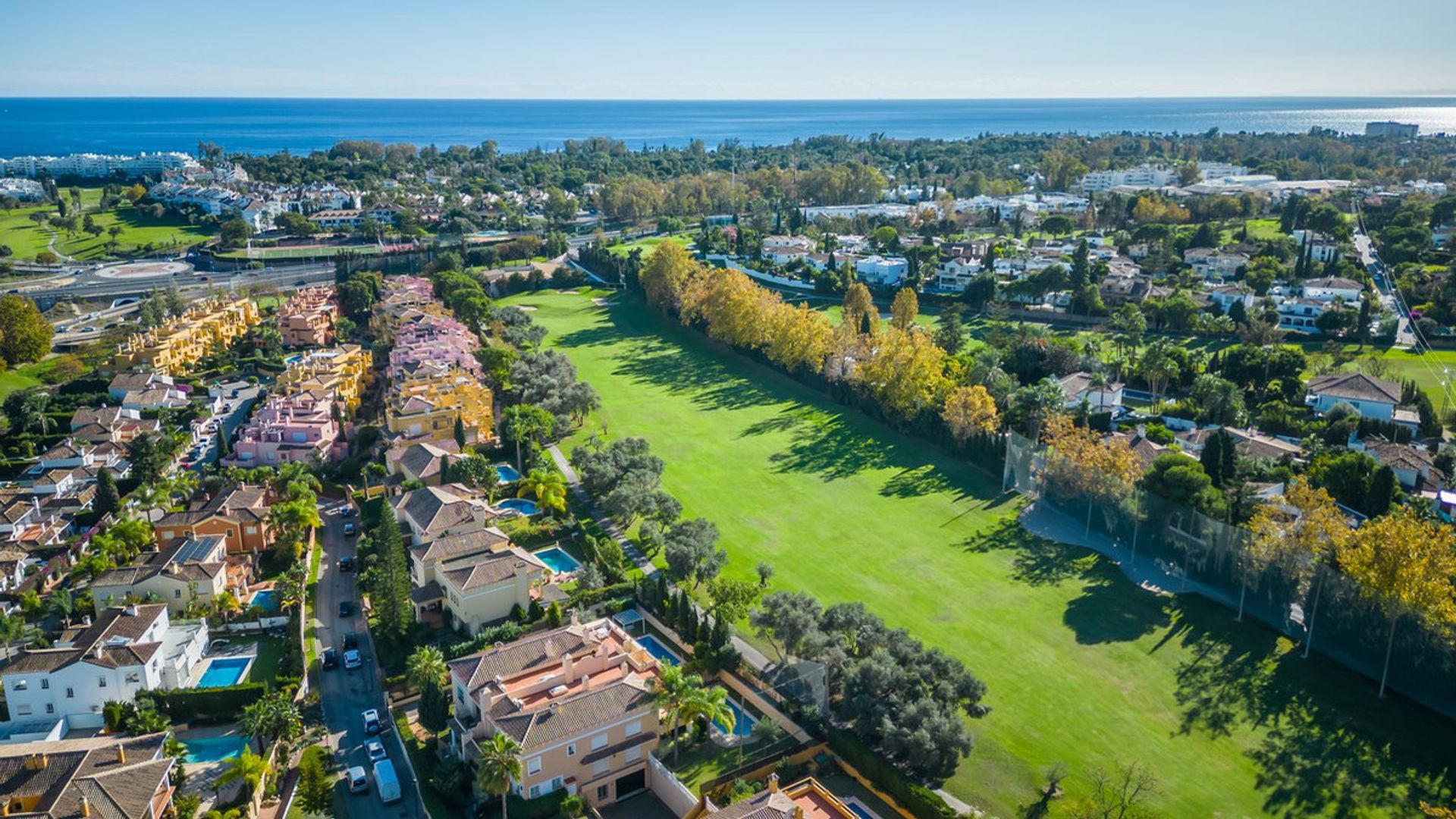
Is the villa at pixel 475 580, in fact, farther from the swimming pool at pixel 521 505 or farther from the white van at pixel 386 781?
the white van at pixel 386 781

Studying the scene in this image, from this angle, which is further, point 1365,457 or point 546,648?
point 1365,457

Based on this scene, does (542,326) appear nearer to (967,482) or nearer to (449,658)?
(967,482)

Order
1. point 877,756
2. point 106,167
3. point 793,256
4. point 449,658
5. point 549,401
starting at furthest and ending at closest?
point 106,167, point 793,256, point 549,401, point 449,658, point 877,756

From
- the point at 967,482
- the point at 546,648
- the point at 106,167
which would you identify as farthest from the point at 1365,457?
the point at 106,167

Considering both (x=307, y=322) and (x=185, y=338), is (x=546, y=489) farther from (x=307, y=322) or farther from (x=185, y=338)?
(x=307, y=322)

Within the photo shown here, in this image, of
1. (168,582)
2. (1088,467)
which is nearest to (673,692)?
(168,582)

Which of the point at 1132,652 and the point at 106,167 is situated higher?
the point at 106,167
